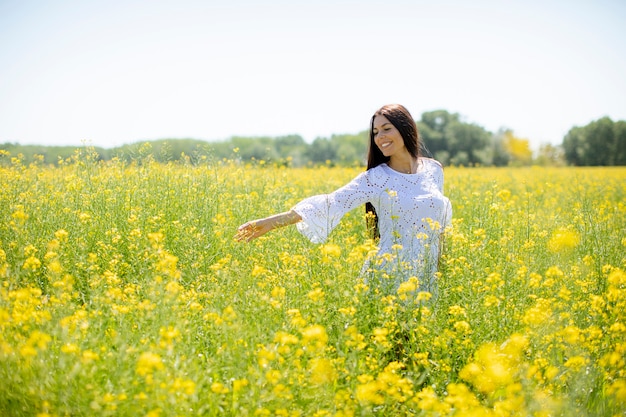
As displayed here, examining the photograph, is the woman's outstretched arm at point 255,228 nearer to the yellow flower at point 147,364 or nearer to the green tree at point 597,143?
the yellow flower at point 147,364

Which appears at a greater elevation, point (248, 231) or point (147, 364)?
point (248, 231)

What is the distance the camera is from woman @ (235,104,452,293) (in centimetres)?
332

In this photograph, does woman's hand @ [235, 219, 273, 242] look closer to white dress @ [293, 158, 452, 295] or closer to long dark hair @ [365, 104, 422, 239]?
white dress @ [293, 158, 452, 295]

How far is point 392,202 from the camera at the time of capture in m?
3.60

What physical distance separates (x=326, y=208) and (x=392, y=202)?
1.62 ft

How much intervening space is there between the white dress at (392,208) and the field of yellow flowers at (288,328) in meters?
0.18

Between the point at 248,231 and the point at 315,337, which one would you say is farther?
the point at 248,231

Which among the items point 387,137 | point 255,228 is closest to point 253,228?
point 255,228

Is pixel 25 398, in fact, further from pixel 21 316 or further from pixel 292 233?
pixel 292 233

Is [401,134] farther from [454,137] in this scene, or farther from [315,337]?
[454,137]

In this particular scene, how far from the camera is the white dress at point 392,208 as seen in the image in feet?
11.3

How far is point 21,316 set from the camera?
2.16 m

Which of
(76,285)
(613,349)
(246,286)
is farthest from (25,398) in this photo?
(613,349)

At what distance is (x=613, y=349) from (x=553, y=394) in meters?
0.51
